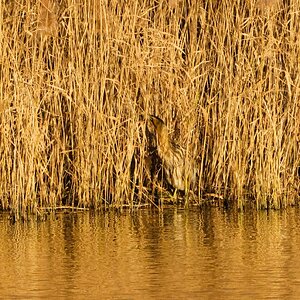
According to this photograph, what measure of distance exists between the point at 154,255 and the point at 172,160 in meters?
2.14

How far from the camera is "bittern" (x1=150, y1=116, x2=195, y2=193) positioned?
8.48 metres

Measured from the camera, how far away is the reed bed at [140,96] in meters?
8.20

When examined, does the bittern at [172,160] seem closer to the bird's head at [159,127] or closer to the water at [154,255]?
the bird's head at [159,127]

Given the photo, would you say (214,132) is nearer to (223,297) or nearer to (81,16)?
(81,16)

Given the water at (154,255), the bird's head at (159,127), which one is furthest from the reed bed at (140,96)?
the water at (154,255)

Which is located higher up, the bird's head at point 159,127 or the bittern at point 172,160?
the bird's head at point 159,127

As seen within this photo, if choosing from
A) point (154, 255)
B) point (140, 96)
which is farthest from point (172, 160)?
point (154, 255)

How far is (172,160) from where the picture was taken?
28.4 feet

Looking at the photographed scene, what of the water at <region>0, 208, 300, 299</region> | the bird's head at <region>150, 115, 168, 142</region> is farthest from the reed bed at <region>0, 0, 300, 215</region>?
the water at <region>0, 208, 300, 299</region>

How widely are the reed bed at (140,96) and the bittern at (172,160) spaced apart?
99 millimetres

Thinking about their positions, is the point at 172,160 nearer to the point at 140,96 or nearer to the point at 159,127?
the point at 159,127

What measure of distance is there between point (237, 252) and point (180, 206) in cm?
198

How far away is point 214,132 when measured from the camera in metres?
8.65

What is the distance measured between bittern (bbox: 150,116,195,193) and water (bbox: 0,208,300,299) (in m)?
0.29
